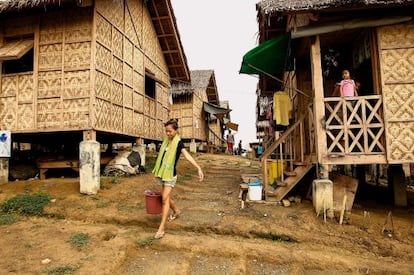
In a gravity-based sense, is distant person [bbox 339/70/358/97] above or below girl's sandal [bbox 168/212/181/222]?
above

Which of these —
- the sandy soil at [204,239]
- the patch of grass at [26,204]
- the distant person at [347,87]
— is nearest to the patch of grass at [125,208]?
the sandy soil at [204,239]

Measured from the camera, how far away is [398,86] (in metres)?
5.78

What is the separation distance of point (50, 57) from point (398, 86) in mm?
8116

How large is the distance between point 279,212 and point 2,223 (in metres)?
5.41

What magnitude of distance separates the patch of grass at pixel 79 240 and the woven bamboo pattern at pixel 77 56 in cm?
418

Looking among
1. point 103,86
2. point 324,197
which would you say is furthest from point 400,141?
point 103,86

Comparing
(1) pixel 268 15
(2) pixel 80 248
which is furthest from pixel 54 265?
(1) pixel 268 15

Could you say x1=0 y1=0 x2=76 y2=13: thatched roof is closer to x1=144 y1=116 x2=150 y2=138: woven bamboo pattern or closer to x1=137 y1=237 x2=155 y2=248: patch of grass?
x1=144 y1=116 x2=150 y2=138: woven bamboo pattern

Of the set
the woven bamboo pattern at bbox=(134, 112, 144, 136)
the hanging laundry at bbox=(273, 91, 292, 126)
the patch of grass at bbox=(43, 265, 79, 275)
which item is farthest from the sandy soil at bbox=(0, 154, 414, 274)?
the woven bamboo pattern at bbox=(134, 112, 144, 136)

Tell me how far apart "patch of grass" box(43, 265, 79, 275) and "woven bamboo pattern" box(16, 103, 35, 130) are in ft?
15.2

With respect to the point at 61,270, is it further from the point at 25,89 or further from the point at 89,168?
the point at 25,89

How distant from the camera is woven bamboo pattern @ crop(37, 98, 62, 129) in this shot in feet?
23.1

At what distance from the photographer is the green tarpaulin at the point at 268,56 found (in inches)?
272

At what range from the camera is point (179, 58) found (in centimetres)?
1281
